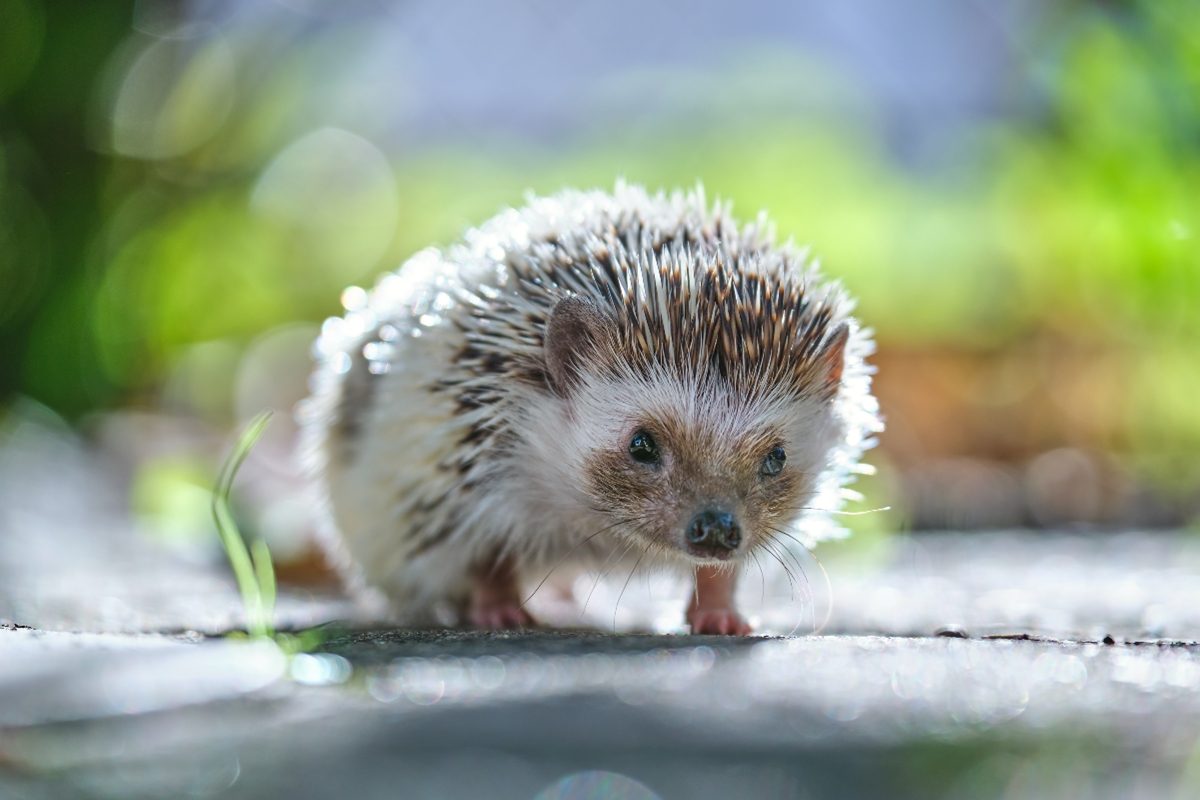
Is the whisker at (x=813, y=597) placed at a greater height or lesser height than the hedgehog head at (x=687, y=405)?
lesser

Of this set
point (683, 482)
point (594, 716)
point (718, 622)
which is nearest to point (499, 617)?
point (718, 622)

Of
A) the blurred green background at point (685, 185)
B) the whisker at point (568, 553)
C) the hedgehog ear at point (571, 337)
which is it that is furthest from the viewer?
the blurred green background at point (685, 185)

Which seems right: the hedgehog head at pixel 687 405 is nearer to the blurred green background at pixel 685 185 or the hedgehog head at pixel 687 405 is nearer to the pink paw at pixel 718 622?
the pink paw at pixel 718 622

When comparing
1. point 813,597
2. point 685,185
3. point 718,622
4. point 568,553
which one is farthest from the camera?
point 685,185

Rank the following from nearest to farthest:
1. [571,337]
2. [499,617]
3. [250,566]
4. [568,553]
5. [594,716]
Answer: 1. [594,716]
2. [250,566]
3. [571,337]
4. [499,617]
5. [568,553]

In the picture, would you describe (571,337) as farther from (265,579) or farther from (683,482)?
(265,579)

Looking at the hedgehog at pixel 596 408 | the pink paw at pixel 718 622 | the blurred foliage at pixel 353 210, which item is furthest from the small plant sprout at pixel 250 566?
the blurred foliage at pixel 353 210
